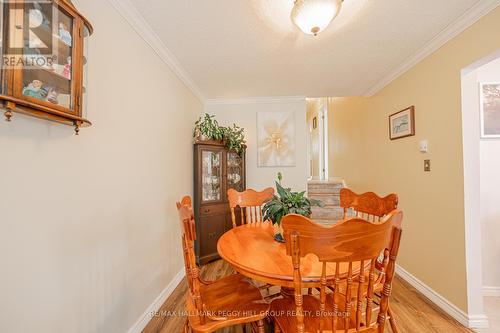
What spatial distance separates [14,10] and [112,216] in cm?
109

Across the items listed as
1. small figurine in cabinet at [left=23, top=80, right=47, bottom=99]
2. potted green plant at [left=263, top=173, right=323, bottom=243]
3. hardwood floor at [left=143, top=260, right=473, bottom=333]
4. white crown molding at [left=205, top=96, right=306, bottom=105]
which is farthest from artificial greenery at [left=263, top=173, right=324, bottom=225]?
white crown molding at [left=205, top=96, right=306, bottom=105]

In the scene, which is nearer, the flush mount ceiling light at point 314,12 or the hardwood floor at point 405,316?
the flush mount ceiling light at point 314,12

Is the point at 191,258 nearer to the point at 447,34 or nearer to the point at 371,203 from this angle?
the point at 371,203

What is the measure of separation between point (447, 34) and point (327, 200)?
279cm

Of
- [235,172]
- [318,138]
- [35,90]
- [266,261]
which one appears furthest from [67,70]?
[318,138]

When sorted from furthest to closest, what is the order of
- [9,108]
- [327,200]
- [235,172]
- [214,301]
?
[327,200] → [235,172] → [214,301] → [9,108]

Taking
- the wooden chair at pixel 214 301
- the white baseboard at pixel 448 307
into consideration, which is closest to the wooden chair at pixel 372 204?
the white baseboard at pixel 448 307

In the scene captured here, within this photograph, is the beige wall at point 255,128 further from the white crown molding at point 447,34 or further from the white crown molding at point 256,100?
the white crown molding at point 447,34

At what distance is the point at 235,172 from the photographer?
3.10 meters

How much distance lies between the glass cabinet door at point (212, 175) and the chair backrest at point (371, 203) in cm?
165

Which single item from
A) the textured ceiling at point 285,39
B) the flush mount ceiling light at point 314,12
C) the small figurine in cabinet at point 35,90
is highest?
the textured ceiling at point 285,39

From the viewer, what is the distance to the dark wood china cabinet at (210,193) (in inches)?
106

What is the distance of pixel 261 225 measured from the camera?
1.79 m

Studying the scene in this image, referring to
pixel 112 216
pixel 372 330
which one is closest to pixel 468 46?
pixel 372 330
